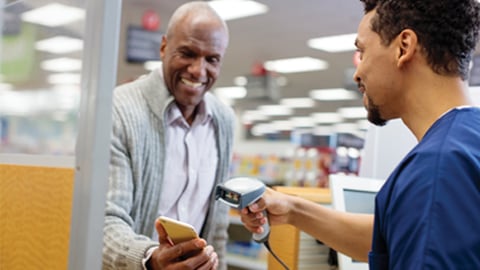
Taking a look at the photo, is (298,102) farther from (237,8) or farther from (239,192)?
(239,192)

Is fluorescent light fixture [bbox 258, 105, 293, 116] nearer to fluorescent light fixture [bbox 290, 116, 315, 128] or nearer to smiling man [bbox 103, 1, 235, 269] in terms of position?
fluorescent light fixture [bbox 290, 116, 315, 128]

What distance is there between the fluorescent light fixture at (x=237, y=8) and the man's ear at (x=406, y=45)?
17.8 feet

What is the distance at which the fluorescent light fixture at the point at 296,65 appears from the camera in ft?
34.3

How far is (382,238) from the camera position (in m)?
1.19

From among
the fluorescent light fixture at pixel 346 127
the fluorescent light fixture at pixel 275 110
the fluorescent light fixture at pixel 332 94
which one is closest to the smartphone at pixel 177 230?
the fluorescent light fixture at pixel 332 94

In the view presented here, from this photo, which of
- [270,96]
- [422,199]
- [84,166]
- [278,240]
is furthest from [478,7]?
[270,96]

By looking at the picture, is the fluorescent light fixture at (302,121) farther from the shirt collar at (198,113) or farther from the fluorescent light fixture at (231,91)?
the shirt collar at (198,113)

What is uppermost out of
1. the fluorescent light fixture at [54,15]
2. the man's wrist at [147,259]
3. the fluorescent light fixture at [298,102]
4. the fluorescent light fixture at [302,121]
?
the fluorescent light fixture at [54,15]

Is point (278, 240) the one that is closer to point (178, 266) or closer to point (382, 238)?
point (178, 266)

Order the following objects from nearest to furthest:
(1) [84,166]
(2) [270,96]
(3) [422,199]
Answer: (3) [422,199] → (1) [84,166] → (2) [270,96]

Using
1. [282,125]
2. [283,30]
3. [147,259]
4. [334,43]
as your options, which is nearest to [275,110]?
[282,125]

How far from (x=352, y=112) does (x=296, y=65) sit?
8.04 m

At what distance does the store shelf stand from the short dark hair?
8.83 ft

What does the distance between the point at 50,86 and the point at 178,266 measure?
0.58 metres
